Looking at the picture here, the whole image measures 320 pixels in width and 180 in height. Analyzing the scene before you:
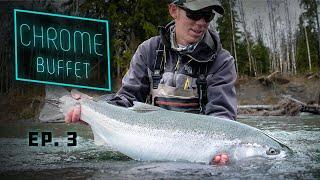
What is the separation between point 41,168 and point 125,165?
0.51m

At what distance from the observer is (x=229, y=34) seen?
32.0m

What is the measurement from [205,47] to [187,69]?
0.73ft

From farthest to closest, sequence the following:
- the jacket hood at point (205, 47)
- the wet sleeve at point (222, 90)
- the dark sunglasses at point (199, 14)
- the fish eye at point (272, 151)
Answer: the jacket hood at point (205, 47)
the dark sunglasses at point (199, 14)
the wet sleeve at point (222, 90)
the fish eye at point (272, 151)

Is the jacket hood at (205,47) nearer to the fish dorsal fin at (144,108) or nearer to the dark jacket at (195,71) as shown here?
the dark jacket at (195,71)

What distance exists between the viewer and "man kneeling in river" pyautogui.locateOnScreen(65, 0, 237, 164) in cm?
381

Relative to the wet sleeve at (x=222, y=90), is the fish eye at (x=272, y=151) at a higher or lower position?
lower

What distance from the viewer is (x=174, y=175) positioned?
2.65 meters

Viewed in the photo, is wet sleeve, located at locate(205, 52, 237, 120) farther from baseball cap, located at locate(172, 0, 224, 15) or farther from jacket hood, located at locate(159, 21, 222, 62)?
baseball cap, located at locate(172, 0, 224, 15)

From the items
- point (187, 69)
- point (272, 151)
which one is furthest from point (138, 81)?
point (272, 151)

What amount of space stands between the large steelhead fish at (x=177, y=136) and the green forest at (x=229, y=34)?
267 inches

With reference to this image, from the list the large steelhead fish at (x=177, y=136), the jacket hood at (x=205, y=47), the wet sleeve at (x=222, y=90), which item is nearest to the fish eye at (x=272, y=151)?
the large steelhead fish at (x=177, y=136)

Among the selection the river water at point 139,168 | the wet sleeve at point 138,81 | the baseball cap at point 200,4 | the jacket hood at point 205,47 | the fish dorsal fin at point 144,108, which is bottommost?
the river water at point 139,168

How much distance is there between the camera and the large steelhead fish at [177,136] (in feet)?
9.75

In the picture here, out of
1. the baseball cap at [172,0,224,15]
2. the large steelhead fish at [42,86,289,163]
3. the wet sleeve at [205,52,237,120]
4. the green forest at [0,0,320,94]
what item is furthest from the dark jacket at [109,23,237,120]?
the green forest at [0,0,320,94]
